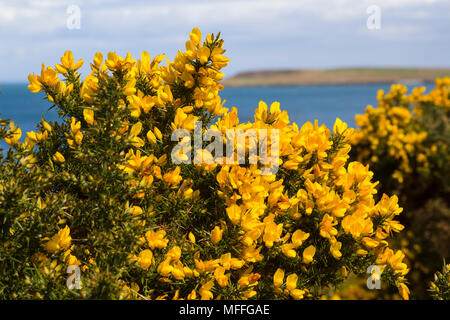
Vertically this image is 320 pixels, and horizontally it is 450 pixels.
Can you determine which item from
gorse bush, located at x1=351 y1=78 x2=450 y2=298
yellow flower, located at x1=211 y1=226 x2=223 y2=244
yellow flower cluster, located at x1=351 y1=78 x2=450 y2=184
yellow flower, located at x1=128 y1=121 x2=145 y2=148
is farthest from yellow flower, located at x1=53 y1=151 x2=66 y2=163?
yellow flower cluster, located at x1=351 y1=78 x2=450 y2=184

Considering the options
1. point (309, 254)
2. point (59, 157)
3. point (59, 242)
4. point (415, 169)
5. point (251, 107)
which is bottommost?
point (309, 254)

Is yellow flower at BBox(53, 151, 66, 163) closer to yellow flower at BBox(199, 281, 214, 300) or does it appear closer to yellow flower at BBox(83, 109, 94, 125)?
yellow flower at BBox(83, 109, 94, 125)

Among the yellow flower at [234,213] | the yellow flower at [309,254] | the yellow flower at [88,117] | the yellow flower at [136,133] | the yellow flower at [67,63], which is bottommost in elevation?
the yellow flower at [309,254]

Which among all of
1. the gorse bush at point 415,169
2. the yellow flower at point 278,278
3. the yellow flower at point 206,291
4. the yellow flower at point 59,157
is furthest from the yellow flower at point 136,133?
the gorse bush at point 415,169

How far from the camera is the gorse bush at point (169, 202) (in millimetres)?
1945

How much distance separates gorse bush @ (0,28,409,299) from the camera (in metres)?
1.95

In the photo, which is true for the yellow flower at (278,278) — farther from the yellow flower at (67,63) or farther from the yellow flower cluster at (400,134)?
the yellow flower cluster at (400,134)

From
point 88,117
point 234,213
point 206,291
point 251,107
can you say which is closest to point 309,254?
point 234,213

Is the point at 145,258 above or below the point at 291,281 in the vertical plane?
above

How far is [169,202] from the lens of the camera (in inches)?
88.0

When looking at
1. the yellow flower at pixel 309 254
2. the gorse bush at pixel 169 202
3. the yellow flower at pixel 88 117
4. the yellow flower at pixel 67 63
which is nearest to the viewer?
the gorse bush at pixel 169 202

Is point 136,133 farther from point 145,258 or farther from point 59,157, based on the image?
point 145,258
